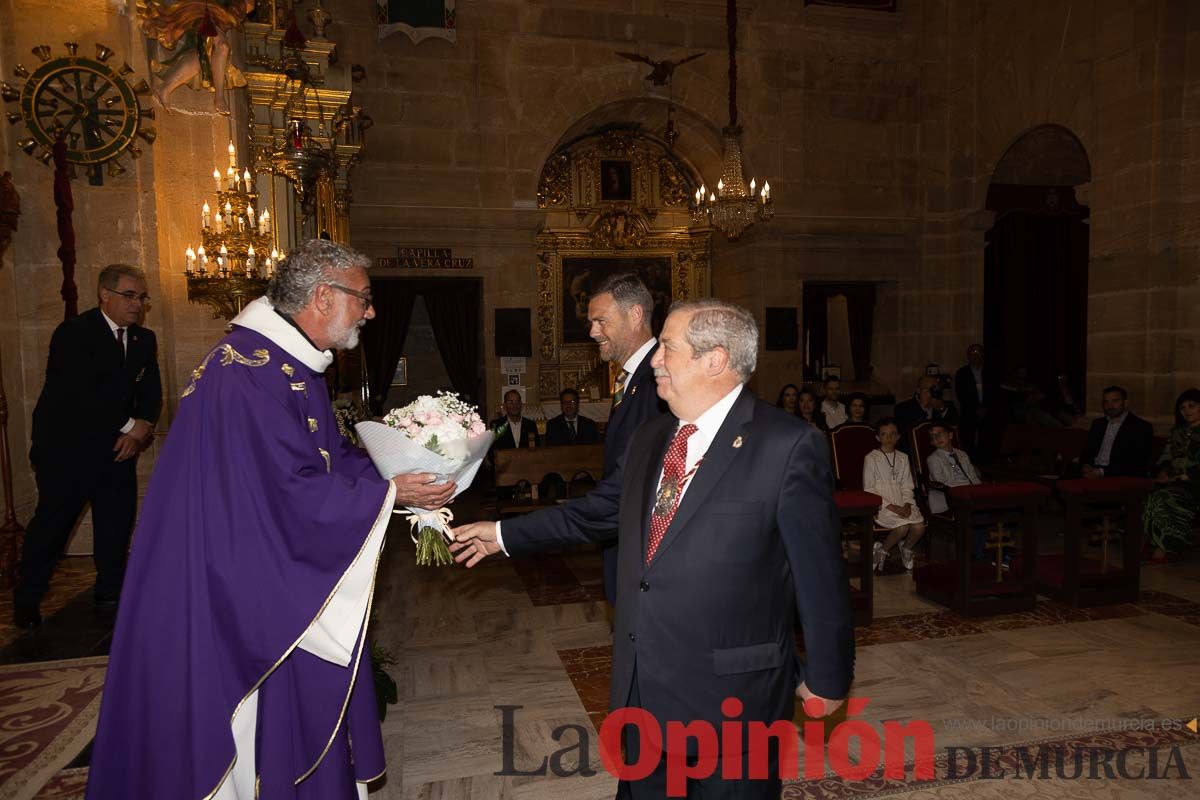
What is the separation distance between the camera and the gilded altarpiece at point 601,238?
14.4 meters

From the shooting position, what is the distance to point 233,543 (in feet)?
7.57

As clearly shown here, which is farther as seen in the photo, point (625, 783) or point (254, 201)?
point (254, 201)

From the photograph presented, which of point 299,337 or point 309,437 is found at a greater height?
point 299,337

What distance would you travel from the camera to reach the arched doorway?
496 inches

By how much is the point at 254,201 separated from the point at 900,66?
11.8 metres

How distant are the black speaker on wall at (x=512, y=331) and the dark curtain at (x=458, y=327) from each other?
1.98 ft

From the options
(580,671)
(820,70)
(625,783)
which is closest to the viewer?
(625,783)

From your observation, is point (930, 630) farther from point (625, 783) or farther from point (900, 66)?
point (900, 66)

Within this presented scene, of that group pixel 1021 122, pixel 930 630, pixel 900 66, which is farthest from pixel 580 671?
pixel 900 66

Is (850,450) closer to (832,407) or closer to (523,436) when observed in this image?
(832,407)

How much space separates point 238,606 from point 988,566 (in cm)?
549

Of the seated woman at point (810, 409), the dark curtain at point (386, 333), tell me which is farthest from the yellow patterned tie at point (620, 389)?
the dark curtain at point (386, 333)

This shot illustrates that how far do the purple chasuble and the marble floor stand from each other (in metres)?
1.16

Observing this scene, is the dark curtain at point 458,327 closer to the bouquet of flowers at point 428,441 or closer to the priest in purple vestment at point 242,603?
the bouquet of flowers at point 428,441
